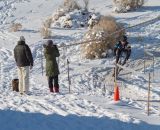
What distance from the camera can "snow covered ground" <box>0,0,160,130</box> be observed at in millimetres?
12039

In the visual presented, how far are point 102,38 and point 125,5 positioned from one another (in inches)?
286

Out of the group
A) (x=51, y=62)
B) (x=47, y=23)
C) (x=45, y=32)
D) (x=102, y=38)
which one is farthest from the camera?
(x=47, y=23)

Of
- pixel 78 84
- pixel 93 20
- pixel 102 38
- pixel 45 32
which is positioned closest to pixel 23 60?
pixel 78 84

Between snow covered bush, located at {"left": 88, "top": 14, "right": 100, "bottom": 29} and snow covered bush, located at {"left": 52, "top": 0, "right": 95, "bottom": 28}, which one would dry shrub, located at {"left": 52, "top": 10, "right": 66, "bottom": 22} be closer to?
snow covered bush, located at {"left": 52, "top": 0, "right": 95, "bottom": 28}

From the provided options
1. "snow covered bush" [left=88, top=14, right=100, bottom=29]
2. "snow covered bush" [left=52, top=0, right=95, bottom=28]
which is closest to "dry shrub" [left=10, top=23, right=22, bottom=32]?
"snow covered bush" [left=52, top=0, right=95, bottom=28]

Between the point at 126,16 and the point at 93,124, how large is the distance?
54.5 feet

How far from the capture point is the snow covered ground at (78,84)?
12.0m

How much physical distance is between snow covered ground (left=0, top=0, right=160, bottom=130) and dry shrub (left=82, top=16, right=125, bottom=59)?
0.40m

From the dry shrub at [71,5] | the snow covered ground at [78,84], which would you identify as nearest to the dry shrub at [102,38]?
the snow covered ground at [78,84]

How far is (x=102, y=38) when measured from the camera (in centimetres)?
2197

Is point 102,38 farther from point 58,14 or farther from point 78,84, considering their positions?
point 58,14

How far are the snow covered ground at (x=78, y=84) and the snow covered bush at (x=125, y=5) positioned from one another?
→ 38 centimetres

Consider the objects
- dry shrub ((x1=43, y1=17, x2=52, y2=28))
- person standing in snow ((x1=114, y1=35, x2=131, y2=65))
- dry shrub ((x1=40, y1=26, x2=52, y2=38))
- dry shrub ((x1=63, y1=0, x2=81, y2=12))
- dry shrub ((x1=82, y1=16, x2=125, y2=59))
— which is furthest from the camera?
dry shrub ((x1=63, y1=0, x2=81, y2=12))

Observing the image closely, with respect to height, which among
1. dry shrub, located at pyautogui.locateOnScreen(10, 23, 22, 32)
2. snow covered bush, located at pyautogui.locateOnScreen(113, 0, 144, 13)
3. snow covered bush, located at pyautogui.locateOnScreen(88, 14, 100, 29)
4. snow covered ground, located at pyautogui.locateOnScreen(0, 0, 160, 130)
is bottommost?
snow covered ground, located at pyautogui.locateOnScreen(0, 0, 160, 130)
